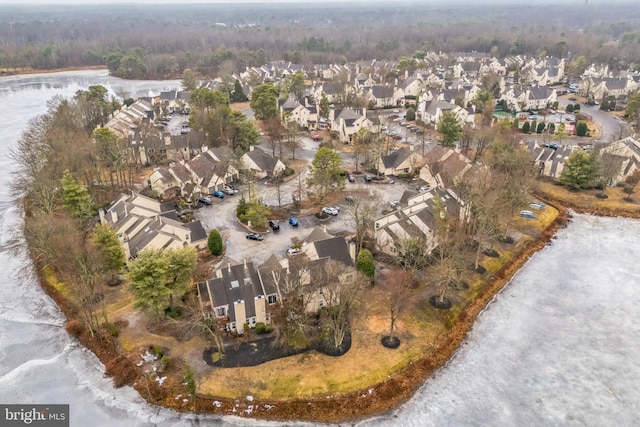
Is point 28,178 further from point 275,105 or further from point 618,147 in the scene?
point 618,147

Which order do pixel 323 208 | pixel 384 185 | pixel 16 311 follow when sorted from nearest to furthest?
pixel 16 311
pixel 323 208
pixel 384 185

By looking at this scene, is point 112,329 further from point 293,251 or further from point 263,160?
point 263,160

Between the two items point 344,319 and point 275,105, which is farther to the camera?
point 275,105

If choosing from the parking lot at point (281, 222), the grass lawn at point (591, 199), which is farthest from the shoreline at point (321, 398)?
the grass lawn at point (591, 199)

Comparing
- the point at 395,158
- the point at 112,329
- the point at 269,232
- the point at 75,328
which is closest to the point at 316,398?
the point at 112,329

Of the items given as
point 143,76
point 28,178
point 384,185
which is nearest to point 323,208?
point 384,185

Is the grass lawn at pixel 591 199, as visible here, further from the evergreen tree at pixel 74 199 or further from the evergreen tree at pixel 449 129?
the evergreen tree at pixel 74 199

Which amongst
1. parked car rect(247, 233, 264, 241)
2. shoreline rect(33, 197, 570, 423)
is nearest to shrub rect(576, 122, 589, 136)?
shoreline rect(33, 197, 570, 423)
